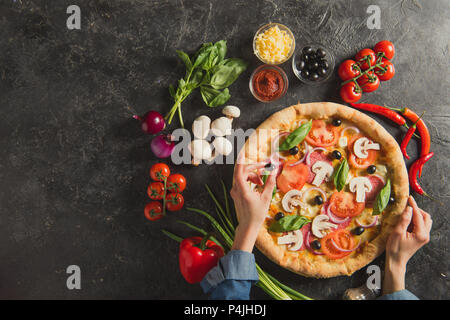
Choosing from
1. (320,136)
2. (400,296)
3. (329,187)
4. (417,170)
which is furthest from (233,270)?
(417,170)

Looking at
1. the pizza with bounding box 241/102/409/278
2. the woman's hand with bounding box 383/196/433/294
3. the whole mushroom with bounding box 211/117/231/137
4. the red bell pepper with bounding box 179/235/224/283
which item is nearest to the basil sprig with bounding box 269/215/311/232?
the pizza with bounding box 241/102/409/278

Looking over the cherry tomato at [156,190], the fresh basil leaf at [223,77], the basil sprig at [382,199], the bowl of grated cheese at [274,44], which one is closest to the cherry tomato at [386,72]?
the bowl of grated cheese at [274,44]

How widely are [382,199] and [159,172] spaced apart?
81.6 inches

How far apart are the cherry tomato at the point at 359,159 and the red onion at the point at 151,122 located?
183cm

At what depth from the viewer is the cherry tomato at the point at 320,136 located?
312 cm

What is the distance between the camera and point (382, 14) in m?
3.40

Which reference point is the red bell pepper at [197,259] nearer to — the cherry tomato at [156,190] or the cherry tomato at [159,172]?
the cherry tomato at [156,190]

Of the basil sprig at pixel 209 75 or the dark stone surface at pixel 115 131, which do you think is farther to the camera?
the dark stone surface at pixel 115 131

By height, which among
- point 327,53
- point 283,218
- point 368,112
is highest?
point 327,53

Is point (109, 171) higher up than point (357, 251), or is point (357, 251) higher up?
point (109, 171)

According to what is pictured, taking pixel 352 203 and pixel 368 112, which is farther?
pixel 368 112

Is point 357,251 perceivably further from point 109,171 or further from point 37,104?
point 37,104

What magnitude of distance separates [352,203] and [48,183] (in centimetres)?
296
